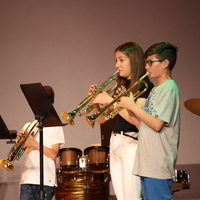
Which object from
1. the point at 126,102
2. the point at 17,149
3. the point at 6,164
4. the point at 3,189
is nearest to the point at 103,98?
the point at 126,102

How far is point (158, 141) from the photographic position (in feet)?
8.85

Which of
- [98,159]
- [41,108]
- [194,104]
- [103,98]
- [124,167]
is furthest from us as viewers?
[98,159]

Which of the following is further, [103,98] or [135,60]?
[135,60]

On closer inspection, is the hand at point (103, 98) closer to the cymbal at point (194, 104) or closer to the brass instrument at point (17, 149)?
the brass instrument at point (17, 149)

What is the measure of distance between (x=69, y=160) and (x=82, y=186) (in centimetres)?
41

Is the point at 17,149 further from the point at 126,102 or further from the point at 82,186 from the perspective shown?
the point at 82,186

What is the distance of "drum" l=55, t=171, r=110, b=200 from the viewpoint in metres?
4.94

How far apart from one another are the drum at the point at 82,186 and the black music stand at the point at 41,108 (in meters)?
1.69

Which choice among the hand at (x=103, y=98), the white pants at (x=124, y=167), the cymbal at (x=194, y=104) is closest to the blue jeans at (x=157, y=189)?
the white pants at (x=124, y=167)

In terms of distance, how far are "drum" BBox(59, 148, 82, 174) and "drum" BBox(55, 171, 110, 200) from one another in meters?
0.17

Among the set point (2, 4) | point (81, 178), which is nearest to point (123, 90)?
point (81, 178)

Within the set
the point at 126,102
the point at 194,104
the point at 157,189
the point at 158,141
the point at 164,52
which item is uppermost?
the point at 164,52

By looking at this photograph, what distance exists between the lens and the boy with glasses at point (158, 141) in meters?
2.67

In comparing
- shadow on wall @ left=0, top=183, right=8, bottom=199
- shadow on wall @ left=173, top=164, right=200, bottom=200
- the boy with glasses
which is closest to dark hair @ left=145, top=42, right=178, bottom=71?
the boy with glasses
